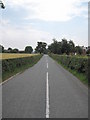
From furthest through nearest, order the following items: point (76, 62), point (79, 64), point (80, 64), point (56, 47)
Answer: point (56, 47), point (76, 62), point (79, 64), point (80, 64)

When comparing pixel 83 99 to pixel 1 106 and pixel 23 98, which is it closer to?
pixel 23 98

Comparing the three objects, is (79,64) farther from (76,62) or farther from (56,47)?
(56,47)

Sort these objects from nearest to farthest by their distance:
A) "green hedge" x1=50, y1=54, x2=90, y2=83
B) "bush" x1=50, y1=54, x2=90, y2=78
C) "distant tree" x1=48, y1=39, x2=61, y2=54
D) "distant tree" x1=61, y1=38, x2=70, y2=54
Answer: "green hedge" x1=50, y1=54, x2=90, y2=83, "bush" x1=50, y1=54, x2=90, y2=78, "distant tree" x1=61, y1=38, x2=70, y2=54, "distant tree" x1=48, y1=39, x2=61, y2=54

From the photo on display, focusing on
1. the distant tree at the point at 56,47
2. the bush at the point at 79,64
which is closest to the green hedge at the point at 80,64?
the bush at the point at 79,64

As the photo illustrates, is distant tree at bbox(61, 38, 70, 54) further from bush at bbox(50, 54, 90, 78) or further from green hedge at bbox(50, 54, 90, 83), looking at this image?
green hedge at bbox(50, 54, 90, 83)

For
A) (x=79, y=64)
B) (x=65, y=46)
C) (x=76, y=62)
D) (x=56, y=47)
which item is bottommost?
(x=79, y=64)

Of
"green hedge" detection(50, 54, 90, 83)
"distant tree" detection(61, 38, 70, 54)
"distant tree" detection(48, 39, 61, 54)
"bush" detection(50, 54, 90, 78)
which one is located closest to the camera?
"green hedge" detection(50, 54, 90, 83)

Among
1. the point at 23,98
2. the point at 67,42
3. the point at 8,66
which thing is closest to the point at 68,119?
the point at 23,98

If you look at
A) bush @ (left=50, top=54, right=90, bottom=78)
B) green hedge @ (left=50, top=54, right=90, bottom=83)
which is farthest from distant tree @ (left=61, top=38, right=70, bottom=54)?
green hedge @ (left=50, top=54, right=90, bottom=83)

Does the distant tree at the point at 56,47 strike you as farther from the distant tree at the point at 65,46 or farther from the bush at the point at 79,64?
the bush at the point at 79,64

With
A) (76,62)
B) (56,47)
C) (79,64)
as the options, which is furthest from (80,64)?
(56,47)

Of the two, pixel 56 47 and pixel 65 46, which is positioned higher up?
pixel 56 47

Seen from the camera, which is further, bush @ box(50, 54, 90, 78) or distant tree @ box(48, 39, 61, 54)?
distant tree @ box(48, 39, 61, 54)

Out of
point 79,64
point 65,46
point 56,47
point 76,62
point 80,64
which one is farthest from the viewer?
point 56,47
